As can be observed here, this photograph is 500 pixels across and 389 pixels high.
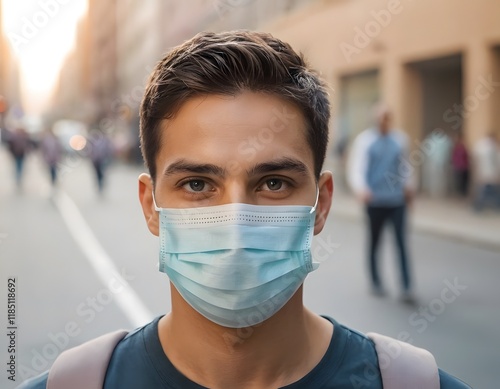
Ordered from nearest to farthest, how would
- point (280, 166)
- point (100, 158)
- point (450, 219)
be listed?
point (280, 166)
point (450, 219)
point (100, 158)

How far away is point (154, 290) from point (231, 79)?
6.13 meters

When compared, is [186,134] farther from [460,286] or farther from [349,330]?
[460,286]

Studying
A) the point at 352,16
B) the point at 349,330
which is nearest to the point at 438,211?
the point at 352,16

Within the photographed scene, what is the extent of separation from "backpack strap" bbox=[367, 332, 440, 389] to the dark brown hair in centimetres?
51

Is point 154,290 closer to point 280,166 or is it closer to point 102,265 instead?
point 102,265

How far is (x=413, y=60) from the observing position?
2100 centimetres

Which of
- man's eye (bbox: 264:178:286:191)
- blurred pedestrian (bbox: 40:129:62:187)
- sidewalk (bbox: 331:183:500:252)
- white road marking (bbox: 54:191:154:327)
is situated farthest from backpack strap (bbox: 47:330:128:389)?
blurred pedestrian (bbox: 40:129:62:187)

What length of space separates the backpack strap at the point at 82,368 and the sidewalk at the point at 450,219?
35.3 feet

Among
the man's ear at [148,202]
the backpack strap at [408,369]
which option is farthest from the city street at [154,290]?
the backpack strap at [408,369]

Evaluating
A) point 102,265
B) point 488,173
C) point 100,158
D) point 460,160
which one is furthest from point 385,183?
point 100,158

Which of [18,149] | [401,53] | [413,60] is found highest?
[401,53]

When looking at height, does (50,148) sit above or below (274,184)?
below

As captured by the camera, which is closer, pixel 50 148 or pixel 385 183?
pixel 385 183

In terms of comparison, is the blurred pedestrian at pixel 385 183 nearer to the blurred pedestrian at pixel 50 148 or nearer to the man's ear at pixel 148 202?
the man's ear at pixel 148 202
